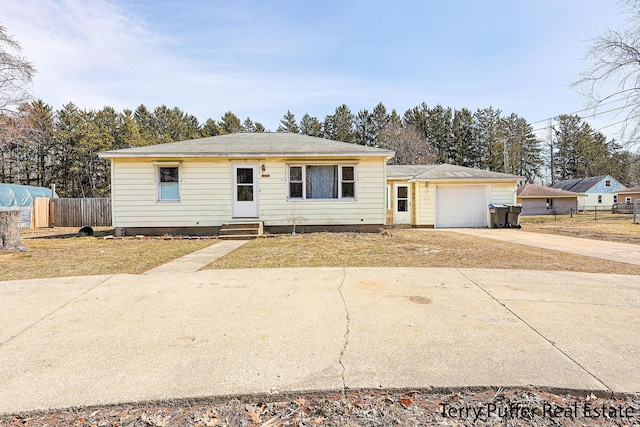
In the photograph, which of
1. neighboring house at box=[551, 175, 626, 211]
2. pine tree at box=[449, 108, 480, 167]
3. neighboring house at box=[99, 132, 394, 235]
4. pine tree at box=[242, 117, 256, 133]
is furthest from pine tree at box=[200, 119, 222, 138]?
neighboring house at box=[551, 175, 626, 211]

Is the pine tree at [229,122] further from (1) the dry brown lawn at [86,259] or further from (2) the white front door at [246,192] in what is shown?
(1) the dry brown lawn at [86,259]

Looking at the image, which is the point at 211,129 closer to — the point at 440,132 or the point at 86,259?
the point at 440,132

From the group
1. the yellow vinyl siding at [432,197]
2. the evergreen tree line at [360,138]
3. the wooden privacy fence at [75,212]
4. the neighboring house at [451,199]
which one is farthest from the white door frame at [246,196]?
the evergreen tree line at [360,138]

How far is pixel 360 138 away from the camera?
39188 mm

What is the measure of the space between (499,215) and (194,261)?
1428cm

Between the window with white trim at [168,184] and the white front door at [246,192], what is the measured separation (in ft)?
6.85

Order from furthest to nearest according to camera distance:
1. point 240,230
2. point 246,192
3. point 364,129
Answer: point 364,129 < point 246,192 < point 240,230

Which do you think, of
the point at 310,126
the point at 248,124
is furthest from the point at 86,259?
the point at 248,124

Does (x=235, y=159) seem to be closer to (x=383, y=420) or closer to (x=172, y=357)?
(x=172, y=357)

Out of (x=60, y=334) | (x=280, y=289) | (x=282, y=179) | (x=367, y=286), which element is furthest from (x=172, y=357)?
(x=282, y=179)

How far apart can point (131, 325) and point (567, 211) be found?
43.6 metres

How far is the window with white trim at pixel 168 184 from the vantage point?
11.3m

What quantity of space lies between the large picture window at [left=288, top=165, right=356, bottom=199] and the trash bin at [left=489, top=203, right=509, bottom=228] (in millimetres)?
8132

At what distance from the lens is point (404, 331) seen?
115 inches
